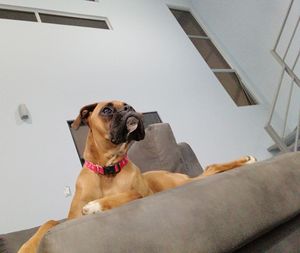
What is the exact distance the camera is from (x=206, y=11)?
5965 millimetres

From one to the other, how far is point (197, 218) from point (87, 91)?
9.45ft

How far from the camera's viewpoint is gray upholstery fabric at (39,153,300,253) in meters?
0.70

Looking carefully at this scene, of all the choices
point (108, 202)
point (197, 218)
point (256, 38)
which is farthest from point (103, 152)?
point (256, 38)

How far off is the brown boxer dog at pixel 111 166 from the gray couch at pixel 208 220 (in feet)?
1.63

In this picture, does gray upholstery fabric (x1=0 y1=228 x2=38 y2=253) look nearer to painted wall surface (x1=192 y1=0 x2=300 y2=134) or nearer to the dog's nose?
the dog's nose

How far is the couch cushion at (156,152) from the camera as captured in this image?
8.04 feet

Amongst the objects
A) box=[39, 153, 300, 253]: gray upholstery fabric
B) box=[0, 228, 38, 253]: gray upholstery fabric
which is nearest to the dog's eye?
box=[0, 228, 38, 253]: gray upholstery fabric

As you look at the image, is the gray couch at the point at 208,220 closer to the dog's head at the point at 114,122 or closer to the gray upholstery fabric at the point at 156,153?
the dog's head at the point at 114,122

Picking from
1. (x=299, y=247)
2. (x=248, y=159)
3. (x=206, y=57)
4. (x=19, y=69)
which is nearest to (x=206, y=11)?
(x=206, y=57)

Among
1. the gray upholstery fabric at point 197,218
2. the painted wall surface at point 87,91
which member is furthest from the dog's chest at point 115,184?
the painted wall surface at point 87,91

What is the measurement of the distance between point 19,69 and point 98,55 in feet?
3.36

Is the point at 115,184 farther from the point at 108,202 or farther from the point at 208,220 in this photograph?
the point at 208,220

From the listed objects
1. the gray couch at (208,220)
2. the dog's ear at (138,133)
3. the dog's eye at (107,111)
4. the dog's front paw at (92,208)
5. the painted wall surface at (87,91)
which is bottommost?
the gray couch at (208,220)

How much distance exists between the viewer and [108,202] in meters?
1.28
